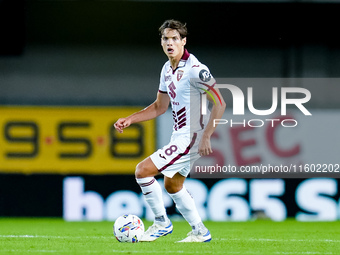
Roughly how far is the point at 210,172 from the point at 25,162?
266 cm

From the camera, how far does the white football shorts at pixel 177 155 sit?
23.3ft

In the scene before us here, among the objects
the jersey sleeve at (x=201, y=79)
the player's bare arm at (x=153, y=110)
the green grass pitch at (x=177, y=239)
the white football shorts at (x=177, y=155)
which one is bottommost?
the green grass pitch at (x=177, y=239)

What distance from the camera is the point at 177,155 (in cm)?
712

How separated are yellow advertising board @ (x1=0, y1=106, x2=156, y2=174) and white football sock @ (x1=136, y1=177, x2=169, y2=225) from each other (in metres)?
4.71

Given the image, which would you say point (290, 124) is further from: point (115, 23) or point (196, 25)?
point (115, 23)

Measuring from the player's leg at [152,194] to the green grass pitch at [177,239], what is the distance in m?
0.12

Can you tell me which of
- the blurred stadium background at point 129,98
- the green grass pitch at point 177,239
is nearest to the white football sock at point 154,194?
the green grass pitch at point 177,239

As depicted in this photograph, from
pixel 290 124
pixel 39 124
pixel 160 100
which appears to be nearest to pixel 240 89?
pixel 290 124

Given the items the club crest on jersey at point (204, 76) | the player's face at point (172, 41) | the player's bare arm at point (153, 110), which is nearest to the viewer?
the club crest on jersey at point (204, 76)

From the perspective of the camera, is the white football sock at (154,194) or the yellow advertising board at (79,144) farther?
the yellow advertising board at (79,144)

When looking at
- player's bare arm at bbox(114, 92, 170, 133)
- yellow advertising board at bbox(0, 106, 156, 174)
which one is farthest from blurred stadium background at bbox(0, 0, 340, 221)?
player's bare arm at bbox(114, 92, 170, 133)

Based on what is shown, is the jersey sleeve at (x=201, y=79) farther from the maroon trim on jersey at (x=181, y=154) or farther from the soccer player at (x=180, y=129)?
the maroon trim on jersey at (x=181, y=154)

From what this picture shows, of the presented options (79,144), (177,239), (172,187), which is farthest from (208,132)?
(79,144)

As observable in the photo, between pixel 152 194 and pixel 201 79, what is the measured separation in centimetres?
108
